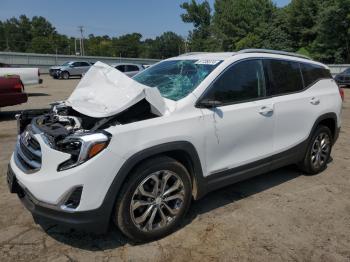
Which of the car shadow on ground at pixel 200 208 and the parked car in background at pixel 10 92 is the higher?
the parked car in background at pixel 10 92

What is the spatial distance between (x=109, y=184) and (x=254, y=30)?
6250 cm

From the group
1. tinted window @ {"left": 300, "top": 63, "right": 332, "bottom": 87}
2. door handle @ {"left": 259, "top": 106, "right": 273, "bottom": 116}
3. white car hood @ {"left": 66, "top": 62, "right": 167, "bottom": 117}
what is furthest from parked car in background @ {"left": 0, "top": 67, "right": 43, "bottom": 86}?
door handle @ {"left": 259, "top": 106, "right": 273, "bottom": 116}

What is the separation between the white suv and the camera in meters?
3.19

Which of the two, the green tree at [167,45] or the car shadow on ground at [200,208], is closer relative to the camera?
the car shadow on ground at [200,208]

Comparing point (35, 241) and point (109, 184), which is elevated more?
point (109, 184)

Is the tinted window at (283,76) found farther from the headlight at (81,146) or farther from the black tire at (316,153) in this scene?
the headlight at (81,146)

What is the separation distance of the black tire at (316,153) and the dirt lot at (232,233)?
0.43 m

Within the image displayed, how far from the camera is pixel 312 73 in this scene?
5.47 metres

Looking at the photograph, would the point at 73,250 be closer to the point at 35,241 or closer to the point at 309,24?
the point at 35,241

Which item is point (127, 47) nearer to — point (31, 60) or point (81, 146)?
point (31, 60)

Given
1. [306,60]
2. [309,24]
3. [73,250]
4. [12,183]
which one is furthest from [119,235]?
[309,24]

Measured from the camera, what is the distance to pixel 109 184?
3205mm

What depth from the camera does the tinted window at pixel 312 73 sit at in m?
5.34

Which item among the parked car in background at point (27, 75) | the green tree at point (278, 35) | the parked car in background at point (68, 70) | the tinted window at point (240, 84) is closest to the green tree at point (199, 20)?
the green tree at point (278, 35)
